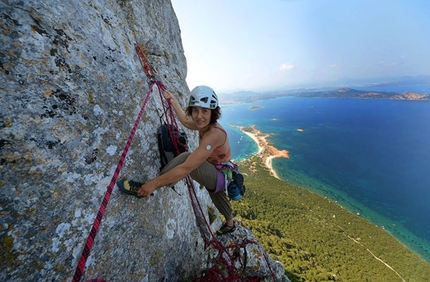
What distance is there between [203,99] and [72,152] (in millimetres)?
2452

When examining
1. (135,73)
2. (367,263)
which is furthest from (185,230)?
(367,263)

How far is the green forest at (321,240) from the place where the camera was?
43312 mm

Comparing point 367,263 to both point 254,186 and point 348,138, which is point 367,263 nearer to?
point 254,186

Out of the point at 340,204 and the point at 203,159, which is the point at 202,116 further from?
the point at 340,204

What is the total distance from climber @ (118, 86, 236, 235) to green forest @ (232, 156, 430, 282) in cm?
3780

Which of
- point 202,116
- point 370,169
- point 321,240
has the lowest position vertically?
point 370,169

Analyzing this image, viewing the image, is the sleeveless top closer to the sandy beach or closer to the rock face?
the rock face

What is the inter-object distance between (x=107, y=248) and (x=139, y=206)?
89 cm

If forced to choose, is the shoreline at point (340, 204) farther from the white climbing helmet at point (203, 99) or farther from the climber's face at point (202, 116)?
the white climbing helmet at point (203, 99)

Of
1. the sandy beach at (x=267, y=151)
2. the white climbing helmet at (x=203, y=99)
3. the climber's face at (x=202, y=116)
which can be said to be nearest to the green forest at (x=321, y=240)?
the sandy beach at (x=267, y=151)

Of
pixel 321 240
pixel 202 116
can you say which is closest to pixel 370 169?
pixel 321 240

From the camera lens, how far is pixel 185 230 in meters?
5.63

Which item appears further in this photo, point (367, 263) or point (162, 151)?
point (367, 263)

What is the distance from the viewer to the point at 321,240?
188 feet
